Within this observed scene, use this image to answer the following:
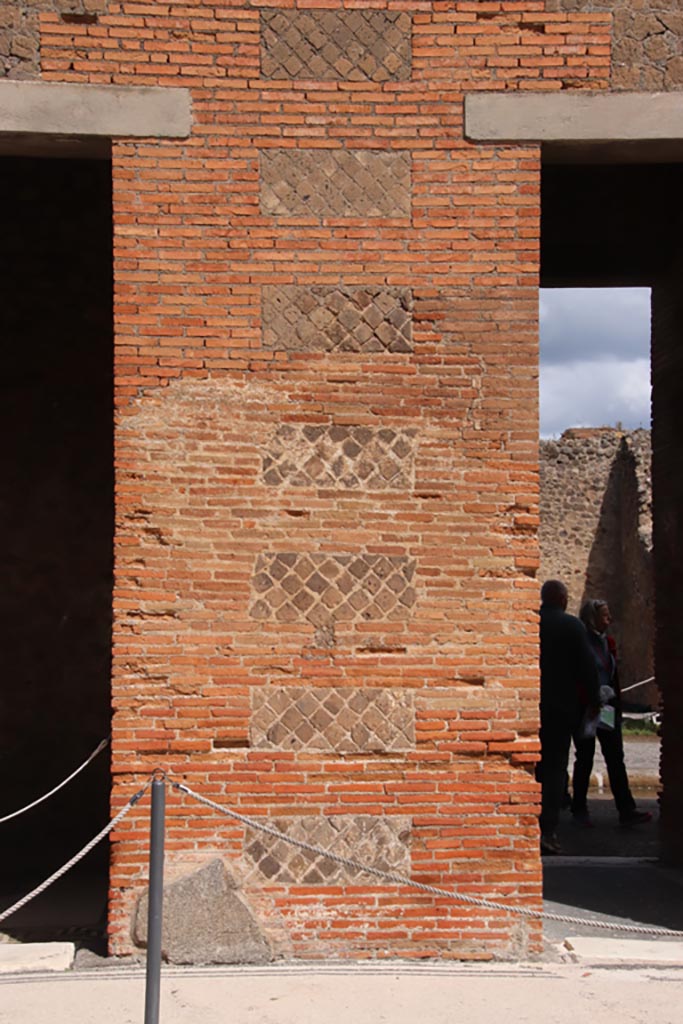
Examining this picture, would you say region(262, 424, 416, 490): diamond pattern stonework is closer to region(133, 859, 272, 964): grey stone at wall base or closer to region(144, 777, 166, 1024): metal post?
region(133, 859, 272, 964): grey stone at wall base

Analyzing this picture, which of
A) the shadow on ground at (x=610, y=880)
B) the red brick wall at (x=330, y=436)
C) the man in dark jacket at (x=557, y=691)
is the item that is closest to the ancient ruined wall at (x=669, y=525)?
the shadow on ground at (x=610, y=880)

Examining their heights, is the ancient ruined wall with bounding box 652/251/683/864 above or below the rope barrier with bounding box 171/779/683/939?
above

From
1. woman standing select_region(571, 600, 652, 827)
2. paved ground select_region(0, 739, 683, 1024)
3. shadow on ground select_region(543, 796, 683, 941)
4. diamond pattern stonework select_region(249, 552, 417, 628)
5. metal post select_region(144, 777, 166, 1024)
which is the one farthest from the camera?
woman standing select_region(571, 600, 652, 827)

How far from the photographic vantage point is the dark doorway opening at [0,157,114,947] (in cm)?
830

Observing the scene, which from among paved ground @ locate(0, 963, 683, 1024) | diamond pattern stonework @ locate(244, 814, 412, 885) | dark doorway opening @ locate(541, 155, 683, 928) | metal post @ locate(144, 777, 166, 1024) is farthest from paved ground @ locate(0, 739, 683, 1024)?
dark doorway opening @ locate(541, 155, 683, 928)

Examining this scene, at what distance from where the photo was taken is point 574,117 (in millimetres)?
5965

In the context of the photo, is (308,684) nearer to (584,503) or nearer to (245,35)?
(245,35)

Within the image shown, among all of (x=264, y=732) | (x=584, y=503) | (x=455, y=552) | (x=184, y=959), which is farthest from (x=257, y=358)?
(x=584, y=503)

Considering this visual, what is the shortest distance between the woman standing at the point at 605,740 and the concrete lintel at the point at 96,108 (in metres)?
4.90

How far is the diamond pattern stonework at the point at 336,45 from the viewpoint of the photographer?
19.5 ft

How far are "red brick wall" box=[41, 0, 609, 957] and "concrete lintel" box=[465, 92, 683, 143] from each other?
3.3 inches

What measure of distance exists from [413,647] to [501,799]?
82cm

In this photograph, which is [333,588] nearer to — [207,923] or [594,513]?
[207,923]

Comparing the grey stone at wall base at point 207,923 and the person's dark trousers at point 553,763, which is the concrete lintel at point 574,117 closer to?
the grey stone at wall base at point 207,923
